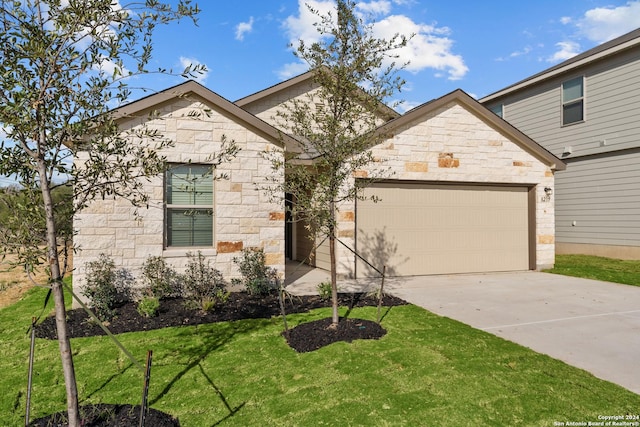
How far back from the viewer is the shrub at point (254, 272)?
7.75 meters

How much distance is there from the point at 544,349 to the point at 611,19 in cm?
1734

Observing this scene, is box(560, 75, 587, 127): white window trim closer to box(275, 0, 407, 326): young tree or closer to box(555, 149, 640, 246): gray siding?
box(555, 149, 640, 246): gray siding

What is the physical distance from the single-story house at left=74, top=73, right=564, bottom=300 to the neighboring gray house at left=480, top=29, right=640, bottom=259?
366cm

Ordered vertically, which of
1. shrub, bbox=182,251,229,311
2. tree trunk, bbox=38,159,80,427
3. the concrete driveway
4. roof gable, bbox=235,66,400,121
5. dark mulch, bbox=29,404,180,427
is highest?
Answer: roof gable, bbox=235,66,400,121

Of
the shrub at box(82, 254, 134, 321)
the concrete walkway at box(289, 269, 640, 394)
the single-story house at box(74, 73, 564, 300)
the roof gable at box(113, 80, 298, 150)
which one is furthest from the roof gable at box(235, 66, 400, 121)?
the shrub at box(82, 254, 134, 321)

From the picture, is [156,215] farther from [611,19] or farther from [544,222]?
[611,19]

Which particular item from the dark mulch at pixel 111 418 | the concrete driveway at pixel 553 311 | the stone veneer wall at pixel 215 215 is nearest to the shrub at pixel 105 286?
the stone veneer wall at pixel 215 215

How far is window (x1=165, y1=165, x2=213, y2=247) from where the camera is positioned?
300 inches

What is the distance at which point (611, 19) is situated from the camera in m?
16.2

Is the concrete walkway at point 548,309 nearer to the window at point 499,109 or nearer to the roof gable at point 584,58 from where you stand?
the roof gable at point 584,58

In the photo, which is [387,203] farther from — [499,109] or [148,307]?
[499,109]

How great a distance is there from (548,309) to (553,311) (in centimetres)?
13

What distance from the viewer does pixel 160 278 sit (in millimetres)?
7273

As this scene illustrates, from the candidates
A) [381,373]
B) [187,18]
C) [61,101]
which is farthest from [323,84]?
[381,373]
